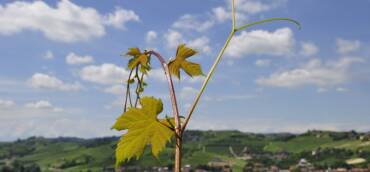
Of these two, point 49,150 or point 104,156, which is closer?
point 104,156

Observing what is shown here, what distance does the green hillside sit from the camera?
14812cm

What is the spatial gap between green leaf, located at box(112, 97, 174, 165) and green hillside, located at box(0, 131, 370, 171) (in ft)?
437

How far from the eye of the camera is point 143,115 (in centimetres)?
99

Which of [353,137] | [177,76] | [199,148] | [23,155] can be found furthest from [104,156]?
[177,76]

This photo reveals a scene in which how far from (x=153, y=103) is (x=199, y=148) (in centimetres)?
17575

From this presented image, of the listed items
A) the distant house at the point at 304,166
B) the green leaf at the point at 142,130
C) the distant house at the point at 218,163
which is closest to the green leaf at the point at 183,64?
the green leaf at the point at 142,130

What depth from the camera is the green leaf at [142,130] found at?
98 cm

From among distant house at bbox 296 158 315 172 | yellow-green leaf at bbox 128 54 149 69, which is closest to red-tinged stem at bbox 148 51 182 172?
yellow-green leaf at bbox 128 54 149 69

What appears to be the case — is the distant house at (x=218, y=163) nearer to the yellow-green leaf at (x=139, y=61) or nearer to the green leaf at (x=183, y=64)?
the yellow-green leaf at (x=139, y=61)

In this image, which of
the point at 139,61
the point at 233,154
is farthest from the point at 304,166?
the point at 139,61

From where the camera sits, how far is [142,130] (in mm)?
991

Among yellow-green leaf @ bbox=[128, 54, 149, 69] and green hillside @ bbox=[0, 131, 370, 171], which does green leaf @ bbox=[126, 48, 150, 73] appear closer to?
yellow-green leaf @ bbox=[128, 54, 149, 69]

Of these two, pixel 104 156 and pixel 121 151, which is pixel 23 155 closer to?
pixel 104 156

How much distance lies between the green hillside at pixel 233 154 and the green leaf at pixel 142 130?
5240 inches
